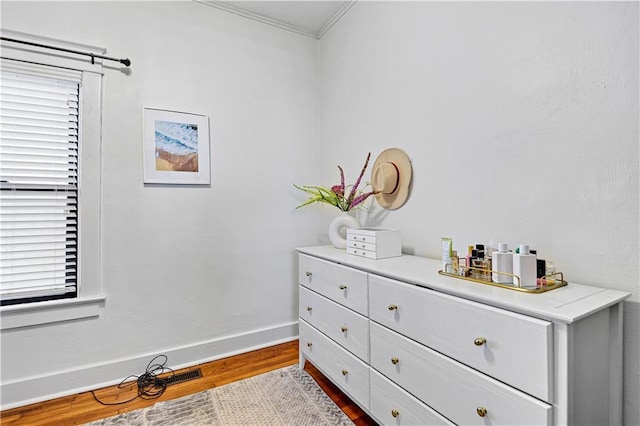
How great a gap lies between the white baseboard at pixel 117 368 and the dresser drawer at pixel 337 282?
77cm

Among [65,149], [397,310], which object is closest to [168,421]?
[397,310]

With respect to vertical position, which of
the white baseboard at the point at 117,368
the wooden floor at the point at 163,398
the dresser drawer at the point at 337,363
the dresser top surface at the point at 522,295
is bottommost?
the wooden floor at the point at 163,398

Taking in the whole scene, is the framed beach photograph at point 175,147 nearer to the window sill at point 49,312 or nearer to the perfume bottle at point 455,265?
the window sill at point 49,312

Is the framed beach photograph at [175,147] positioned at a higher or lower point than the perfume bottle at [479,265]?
higher

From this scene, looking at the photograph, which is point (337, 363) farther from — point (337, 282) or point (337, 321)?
point (337, 282)

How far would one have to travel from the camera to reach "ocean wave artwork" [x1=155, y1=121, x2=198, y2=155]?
2.17 metres

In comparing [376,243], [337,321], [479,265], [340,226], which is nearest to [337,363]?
[337,321]

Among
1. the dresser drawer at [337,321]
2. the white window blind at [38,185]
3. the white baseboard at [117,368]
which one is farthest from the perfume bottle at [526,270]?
the white window blind at [38,185]

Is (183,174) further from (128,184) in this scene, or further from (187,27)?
(187,27)

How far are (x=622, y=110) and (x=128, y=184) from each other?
2542 millimetres

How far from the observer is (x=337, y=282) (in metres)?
1.74

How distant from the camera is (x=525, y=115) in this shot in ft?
4.42

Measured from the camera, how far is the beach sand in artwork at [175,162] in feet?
7.13

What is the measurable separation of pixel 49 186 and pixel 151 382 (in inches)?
54.7
